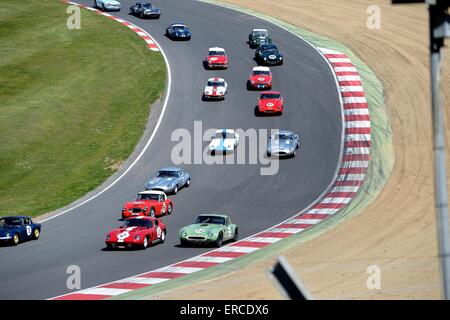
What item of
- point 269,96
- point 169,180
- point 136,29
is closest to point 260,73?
point 269,96

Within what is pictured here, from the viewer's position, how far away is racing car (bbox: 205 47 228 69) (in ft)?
187

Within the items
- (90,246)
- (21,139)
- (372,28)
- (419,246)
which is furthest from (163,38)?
(419,246)

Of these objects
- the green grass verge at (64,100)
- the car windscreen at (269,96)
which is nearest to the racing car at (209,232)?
the green grass verge at (64,100)

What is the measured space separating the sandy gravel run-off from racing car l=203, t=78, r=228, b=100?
997 cm

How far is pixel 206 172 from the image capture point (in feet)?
141

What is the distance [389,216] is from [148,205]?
33.3ft

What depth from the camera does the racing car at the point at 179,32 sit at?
62.9 meters

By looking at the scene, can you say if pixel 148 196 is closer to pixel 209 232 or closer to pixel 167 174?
pixel 167 174

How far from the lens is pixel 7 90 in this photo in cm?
5341

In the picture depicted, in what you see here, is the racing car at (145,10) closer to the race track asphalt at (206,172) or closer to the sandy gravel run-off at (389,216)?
the race track asphalt at (206,172)

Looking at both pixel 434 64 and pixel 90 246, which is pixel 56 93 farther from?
pixel 434 64

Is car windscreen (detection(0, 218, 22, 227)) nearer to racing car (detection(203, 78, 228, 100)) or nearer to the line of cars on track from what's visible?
the line of cars on track

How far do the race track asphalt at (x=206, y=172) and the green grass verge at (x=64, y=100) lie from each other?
1903 mm
